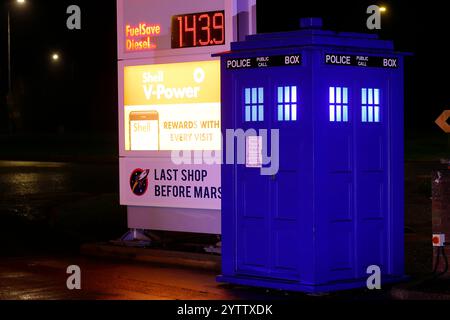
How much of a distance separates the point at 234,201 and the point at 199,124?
7.76ft

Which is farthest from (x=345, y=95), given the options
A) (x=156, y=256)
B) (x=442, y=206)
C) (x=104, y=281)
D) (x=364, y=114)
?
(x=156, y=256)

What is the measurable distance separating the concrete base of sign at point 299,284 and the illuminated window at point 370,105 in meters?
1.80

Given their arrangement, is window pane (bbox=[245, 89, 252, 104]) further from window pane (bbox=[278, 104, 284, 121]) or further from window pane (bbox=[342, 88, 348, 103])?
window pane (bbox=[342, 88, 348, 103])

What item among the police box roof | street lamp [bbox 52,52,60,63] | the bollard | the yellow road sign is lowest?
the bollard

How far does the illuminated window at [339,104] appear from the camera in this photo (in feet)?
30.4

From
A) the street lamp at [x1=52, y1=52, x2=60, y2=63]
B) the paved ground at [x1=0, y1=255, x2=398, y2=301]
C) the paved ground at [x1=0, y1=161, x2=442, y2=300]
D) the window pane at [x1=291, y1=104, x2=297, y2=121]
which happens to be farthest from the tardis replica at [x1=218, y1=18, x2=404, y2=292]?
the street lamp at [x1=52, y1=52, x2=60, y2=63]

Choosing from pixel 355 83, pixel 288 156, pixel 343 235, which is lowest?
pixel 343 235

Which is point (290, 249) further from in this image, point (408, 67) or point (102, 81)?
point (102, 81)

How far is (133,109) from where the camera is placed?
12.9 metres

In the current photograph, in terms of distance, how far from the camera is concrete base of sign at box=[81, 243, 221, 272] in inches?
450

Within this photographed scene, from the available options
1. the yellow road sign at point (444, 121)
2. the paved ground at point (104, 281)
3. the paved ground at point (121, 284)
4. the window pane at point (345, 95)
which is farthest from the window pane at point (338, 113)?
the paved ground at point (104, 281)

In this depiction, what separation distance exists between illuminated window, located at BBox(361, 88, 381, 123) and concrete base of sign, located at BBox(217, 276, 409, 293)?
180 cm
